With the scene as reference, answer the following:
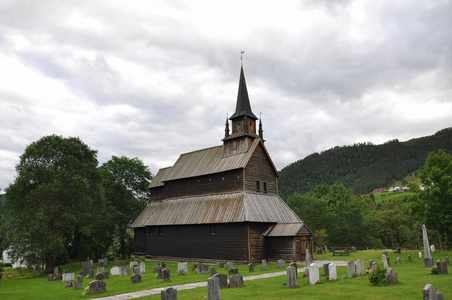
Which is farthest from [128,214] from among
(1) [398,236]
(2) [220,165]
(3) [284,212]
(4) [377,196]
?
(4) [377,196]

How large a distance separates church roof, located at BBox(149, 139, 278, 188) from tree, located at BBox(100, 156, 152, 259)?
19.4 ft

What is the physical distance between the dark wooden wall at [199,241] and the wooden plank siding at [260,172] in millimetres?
4978

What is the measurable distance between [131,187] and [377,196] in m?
142

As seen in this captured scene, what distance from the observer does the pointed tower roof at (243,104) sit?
37694 mm

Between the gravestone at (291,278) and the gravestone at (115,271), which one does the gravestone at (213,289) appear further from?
the gravestone at (115,271)

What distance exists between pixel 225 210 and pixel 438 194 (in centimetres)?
2107

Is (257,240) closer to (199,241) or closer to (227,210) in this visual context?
(227,210)

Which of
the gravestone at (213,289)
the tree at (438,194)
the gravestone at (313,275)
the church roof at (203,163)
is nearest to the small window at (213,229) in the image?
the church roof at (203,163)

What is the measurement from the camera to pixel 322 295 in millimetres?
13289

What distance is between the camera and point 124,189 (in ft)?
161

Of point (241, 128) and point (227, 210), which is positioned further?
point (241, 128)

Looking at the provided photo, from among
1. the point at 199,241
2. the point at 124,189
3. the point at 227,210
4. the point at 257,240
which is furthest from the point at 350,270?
the point at 124,189

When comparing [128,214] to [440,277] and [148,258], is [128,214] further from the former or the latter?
[440,277]

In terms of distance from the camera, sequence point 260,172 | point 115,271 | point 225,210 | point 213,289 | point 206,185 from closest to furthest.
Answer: point 213,289
point 115,271
point 225,210
point 260,172
point 206,185
